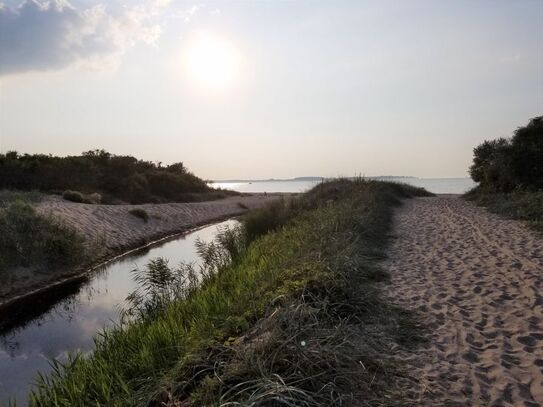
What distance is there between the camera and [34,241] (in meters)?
14.6

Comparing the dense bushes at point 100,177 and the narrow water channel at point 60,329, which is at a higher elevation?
the dense bushes at point 100,177

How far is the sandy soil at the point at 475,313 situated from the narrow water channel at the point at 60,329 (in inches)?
196

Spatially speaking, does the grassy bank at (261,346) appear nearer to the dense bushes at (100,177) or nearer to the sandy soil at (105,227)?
the sandy soil at (105,227)

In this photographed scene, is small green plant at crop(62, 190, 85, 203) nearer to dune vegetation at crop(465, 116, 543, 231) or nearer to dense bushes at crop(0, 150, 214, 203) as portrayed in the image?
dense bushes at crop(0, 150, 214, 203)

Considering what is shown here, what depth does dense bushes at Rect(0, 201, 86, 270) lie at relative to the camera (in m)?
13.9

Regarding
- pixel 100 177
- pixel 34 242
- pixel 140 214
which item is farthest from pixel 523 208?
pixel 100 177

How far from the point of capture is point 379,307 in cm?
679

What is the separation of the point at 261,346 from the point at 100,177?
39.8 meters

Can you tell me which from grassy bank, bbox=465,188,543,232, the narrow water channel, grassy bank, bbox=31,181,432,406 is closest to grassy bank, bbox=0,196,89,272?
the narrow water channel

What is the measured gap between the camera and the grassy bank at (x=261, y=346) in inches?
163

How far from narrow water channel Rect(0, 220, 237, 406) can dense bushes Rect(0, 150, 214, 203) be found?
21.5m

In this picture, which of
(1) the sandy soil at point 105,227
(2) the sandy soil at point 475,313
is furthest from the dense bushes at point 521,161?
(1) the sandy soil at point 105,227

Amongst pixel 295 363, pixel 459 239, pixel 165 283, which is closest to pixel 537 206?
pixel 459 239

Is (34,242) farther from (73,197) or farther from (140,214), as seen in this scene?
(73,197)
